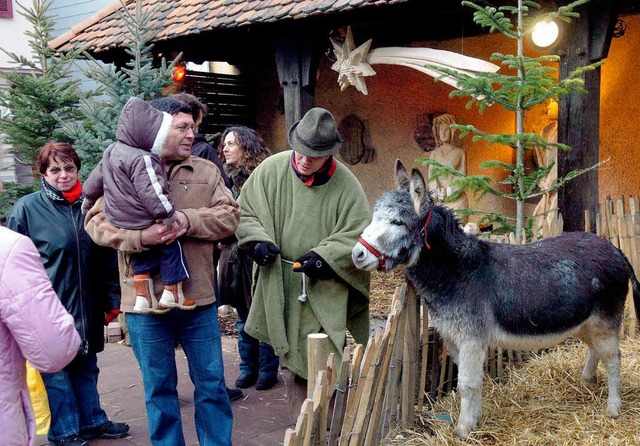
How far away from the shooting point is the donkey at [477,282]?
3.77 m

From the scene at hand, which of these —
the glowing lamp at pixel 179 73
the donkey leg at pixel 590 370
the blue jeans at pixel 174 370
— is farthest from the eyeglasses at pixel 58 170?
the glowing lamp at pixel 179 73

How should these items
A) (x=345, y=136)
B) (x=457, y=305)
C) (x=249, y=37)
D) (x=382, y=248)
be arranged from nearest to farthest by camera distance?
1. (x=382, y=248)
2. (x=457, y=305)
3. (x=249, y=37)
4. (x=345, y=136)

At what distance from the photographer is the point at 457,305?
397 cm

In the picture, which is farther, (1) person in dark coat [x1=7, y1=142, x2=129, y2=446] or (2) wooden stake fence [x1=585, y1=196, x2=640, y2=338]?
(2) wooden stake fence [x1=585, y1=196, x2=640, y2=338]

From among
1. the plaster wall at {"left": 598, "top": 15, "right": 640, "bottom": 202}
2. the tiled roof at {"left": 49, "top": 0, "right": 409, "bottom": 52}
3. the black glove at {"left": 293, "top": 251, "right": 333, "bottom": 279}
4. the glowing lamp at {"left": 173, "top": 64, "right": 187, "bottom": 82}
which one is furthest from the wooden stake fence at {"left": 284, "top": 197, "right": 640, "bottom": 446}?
the glowing lamp at {"left": 173, "top": 64, "right": 187, "bottom": 82}

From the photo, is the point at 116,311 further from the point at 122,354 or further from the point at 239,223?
the point at 122,354

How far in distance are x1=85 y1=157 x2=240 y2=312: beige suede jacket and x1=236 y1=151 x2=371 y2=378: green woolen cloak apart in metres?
0.36

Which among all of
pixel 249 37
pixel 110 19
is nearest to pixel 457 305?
pixel 249 37

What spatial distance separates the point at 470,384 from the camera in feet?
13.0

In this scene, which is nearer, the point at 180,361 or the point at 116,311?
the point at 116,311

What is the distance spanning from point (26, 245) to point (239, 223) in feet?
5.67

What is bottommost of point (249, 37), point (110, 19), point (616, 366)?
point (616, 366)

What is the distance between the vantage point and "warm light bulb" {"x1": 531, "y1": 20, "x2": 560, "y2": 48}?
5.65 meters

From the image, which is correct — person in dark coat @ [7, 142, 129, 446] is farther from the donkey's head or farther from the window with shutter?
the window with shutter
